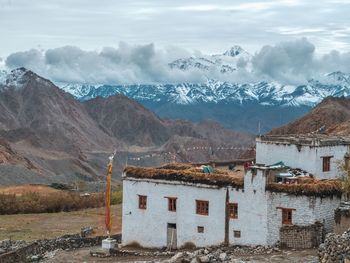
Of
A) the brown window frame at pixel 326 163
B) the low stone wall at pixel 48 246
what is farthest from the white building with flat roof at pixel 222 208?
the brown window frame at pixel 326 163

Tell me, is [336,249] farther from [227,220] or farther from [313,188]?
[227,220]

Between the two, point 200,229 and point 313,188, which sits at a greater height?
point 313,188

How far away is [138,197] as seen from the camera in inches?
1781

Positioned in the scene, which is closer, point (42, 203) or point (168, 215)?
point (168, 215)

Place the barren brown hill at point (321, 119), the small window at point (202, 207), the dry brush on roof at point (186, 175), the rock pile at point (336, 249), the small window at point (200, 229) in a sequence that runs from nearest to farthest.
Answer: the rock pile at point (336, 249)
the dry brush on roof at point (186, 175)
the small window at point (202, 207)
the small window at point (200, 229)
the barren brown hill at point (321, 119)

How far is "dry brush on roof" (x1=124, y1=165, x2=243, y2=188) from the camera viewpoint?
4150 centimetres

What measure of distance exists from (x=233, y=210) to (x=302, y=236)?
4469 millimetres

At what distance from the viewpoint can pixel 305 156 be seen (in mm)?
44781

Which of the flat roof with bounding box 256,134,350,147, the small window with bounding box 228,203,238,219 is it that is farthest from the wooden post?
the flat roof with bounding box 256,134,350,147

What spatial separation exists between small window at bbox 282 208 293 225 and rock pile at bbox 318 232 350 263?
40.9 ft

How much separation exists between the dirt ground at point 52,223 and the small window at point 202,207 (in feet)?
51.6

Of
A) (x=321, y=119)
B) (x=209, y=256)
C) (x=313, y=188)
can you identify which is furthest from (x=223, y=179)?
(x=321, y=119)

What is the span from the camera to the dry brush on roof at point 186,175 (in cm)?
4150

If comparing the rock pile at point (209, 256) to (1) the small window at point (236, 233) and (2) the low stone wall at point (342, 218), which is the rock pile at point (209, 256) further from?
(2) the low stone wall at point (342, 218)
